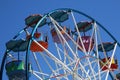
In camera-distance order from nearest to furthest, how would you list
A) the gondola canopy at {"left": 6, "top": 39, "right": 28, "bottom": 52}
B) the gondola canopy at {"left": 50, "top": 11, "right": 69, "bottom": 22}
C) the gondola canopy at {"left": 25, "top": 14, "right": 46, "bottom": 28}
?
the gondola canopy at {"left": 6, "top": 39, "right": 28, "bottom": 52} < the gondola canopy at {"left": 25, "top": 14, "right": 46, "bottom": 28} < the gondola canopy at {"left": 50, "top": 11, "right": 69, "bottom": 22}

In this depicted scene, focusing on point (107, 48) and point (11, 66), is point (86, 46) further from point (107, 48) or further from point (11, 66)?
point (11, 66)

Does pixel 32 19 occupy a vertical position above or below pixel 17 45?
above

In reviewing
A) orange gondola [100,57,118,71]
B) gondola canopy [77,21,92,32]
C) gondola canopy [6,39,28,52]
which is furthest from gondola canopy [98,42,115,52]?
gondola canopy [6,39,28,52]

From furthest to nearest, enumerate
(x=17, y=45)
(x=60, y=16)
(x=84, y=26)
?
(x=84, y=26) < (x=60, y=16) < (x=17, y=45)

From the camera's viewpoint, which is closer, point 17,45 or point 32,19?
point 17,45

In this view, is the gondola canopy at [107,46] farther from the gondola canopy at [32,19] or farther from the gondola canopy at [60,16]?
the gondola canopy at [32,19]

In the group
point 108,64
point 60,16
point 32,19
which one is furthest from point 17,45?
point 108,64

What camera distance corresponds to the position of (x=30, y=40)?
27.4 metres

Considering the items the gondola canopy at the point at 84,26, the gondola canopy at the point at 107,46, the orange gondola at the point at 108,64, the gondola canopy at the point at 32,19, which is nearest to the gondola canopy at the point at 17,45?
the gondola canopy at the point at 32,19

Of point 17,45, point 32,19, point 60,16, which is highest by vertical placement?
point 32,19

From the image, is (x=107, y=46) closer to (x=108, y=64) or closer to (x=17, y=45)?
(x=108, y=64)

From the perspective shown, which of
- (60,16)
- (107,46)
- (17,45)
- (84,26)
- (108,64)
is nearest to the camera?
(17,45)

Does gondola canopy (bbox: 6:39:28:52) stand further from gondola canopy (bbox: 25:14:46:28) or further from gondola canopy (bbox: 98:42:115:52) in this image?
gondola canopy (bbox: 98:42:115:52)

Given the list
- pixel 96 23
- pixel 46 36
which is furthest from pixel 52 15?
pixel 96 23
